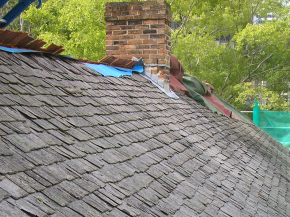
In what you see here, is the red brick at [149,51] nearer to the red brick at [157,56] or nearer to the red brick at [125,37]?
the red brick at [157,56]

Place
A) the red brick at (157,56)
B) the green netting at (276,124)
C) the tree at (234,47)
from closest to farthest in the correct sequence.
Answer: the red brick at (157,56) → the green netting at (276,124) → the tree at (234,47)

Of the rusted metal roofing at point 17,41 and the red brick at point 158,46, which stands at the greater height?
the rusted metal roofing at point 17,41

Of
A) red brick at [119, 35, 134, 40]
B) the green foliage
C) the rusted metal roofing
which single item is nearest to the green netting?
the green foliage

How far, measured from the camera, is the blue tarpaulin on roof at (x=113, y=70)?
18.2ft

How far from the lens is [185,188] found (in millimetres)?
A: 3533

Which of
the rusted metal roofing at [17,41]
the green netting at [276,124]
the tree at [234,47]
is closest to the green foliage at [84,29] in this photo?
the tree at [234,47]

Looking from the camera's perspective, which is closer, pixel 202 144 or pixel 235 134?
pixel 202 144

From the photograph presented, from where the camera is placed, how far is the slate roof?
89.4 inches

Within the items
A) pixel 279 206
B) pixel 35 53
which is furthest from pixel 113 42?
pixel 279 206

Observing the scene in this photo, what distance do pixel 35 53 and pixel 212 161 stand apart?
99.4 inches

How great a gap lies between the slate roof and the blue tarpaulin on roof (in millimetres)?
149

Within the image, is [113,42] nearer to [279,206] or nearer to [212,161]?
[212,161]

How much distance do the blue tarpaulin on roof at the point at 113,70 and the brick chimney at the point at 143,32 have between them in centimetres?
26

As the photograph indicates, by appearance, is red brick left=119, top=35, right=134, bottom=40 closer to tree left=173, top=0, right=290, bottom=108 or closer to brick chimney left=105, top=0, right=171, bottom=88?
brick chimney left=105, top=0, right=171, bottom=88
